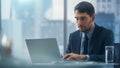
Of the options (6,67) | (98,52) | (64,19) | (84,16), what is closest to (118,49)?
(98,52)

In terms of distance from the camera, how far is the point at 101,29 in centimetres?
227

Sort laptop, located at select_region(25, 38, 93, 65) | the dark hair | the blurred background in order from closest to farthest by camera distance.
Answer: laptop, located at select_region(25, 38, 93, 65) → the dark hair → the blurred background

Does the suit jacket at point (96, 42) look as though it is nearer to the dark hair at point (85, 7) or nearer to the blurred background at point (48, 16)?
the dark hair at point (85, 7)

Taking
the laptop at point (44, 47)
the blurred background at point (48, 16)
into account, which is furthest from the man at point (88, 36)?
the blurred background at point (48, 16)

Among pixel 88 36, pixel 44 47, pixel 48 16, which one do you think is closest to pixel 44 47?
pixel 44 47

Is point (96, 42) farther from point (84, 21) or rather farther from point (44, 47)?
point (44, 47)

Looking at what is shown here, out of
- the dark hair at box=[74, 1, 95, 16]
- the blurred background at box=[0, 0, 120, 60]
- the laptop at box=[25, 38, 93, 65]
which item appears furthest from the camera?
the blurred background at box=[0, 0, 120, 60]

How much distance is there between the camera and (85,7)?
7.13ft

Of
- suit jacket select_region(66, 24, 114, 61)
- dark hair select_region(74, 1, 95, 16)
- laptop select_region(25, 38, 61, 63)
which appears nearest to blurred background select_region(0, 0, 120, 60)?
suit jacket select_region(66, 24, 114, 61)

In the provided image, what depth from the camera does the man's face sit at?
2.22 m

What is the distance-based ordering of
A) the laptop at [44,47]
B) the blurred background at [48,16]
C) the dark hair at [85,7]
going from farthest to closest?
A: the blurred background at [48,16], the dark hair at [85,7], the laptop at [44,47]

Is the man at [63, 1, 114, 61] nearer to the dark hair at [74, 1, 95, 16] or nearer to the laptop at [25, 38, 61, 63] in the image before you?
the dark hair at [74, 1, 95, 16]

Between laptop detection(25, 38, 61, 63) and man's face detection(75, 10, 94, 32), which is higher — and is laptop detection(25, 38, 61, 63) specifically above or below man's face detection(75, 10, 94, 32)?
below

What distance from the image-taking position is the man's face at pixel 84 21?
2.22 m
